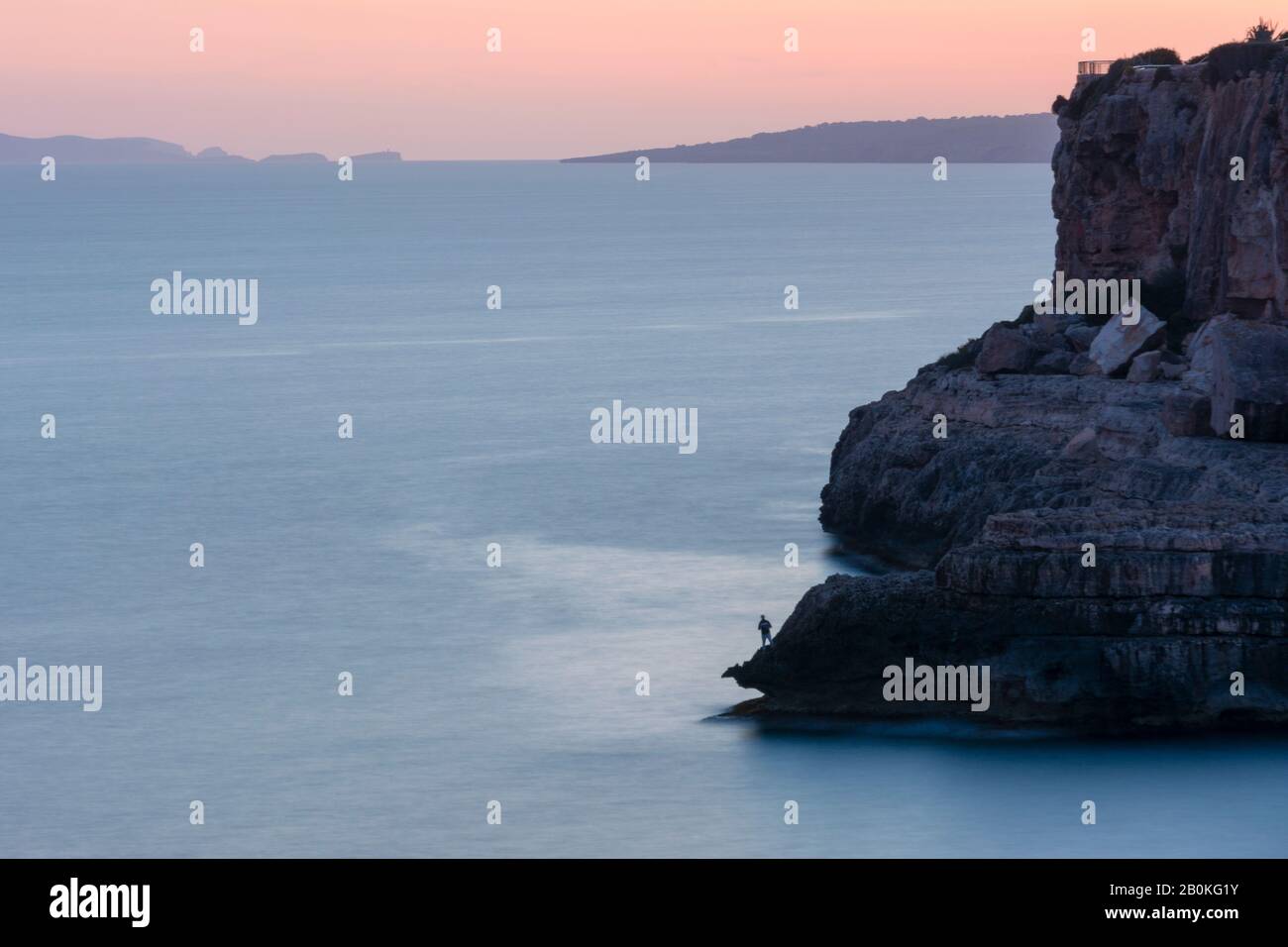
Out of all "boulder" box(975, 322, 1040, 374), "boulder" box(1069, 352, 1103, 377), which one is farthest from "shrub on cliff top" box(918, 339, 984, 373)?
"boulder" box(1069, 352, 1103, 377)

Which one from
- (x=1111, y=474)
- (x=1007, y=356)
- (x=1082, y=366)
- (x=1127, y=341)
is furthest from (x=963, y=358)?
(x=1111, y=474)

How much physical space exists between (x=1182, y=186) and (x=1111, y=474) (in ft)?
58.2

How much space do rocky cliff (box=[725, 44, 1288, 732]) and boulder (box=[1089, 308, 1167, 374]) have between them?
62 mm

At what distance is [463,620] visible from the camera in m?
54.5

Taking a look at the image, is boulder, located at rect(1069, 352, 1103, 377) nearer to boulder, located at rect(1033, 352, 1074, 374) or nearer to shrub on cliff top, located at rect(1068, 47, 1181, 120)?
boulder, located at rect(1033, 352, 1074, 374)

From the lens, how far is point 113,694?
4903 centimetres

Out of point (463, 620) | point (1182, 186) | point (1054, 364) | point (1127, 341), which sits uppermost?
point (1182, 186)

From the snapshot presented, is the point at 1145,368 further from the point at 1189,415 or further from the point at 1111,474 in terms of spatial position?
the point at 1111,474

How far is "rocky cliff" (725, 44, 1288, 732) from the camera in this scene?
41.5 meters

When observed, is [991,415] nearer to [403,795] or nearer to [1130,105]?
[1130,105]

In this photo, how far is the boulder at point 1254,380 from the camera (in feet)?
163

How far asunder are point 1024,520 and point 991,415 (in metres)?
16.2

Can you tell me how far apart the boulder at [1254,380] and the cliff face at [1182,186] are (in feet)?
29.7

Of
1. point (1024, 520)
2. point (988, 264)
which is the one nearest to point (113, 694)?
point (1024, 520)
